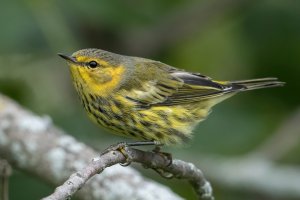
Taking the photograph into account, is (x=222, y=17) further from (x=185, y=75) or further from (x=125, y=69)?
(x=125, y=69)

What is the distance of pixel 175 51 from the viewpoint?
20.7 ft

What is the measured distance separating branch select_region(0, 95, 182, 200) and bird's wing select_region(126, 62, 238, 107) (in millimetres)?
475

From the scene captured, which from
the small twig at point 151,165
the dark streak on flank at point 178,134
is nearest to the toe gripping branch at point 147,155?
the small twig at point 151,165

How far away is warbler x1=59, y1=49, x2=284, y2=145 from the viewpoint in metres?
4.43

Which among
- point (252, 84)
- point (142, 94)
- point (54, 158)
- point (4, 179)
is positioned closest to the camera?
point (4, 179)

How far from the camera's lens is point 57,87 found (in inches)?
238

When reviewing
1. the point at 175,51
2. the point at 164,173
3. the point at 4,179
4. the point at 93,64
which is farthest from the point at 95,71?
the point at 175,51

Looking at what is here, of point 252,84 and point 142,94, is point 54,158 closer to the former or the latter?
point 142,94

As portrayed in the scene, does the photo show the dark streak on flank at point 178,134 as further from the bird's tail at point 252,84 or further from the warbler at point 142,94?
the bird's tail at point 252,84

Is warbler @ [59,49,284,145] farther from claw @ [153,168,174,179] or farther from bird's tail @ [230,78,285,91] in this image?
claw @ [153,168,174,179]

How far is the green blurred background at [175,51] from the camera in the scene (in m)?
5.26

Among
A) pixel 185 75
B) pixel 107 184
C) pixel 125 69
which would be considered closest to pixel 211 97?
pixel 185 75

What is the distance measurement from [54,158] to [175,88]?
0.90 metres

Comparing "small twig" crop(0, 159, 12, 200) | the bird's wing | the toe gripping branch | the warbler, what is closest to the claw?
the toe gripping branch
